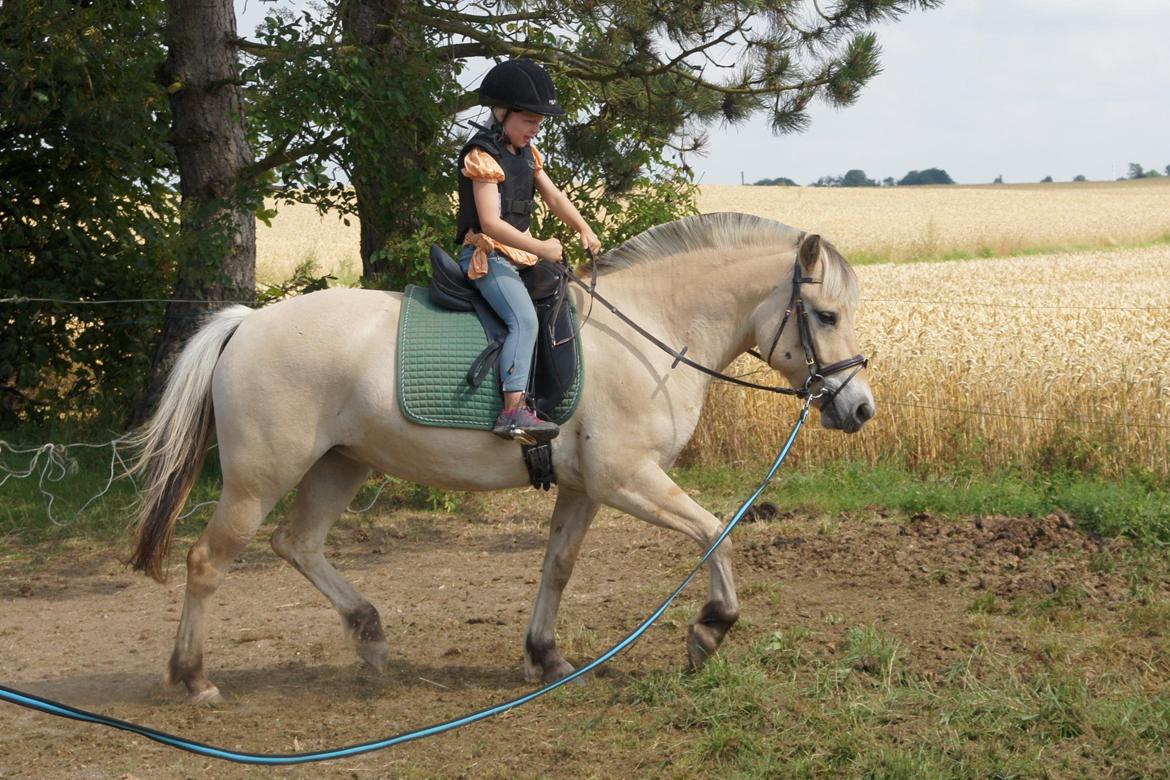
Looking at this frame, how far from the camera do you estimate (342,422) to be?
5402 mm

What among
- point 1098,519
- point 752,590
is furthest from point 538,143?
point 1098,519

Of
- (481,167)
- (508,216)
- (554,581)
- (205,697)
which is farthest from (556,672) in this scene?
(481,167)

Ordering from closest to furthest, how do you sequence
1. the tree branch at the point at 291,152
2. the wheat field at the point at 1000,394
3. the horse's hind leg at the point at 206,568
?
1. the horse's hind leg at the point at 206,568
2. the tree branch at the point at 291,152
3. the wheat field at the point at 1000,394

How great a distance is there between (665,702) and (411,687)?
1.40m

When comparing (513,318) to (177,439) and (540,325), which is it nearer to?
(540,325)

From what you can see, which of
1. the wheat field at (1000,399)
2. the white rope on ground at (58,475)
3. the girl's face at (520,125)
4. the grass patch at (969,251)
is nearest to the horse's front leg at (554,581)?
the girl's face at (520,125)

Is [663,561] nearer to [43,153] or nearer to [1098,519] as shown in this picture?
[1098,519]

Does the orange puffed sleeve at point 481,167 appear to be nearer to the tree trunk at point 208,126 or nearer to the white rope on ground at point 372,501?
the white rope on ground at point 372,501

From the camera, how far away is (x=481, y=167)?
511cm

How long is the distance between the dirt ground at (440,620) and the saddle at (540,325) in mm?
1463

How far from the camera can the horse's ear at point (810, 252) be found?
5281 mm

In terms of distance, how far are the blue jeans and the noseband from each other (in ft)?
3.90

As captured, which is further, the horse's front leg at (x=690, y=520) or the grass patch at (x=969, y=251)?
the grass patch at (x=969, y=251)

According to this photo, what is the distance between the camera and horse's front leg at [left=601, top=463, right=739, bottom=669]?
5.21 metres
